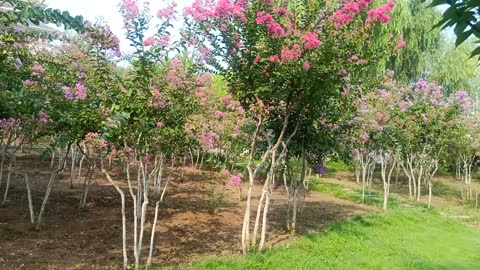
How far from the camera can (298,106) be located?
810cm

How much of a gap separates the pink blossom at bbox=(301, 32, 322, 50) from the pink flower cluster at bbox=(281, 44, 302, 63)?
13 cm

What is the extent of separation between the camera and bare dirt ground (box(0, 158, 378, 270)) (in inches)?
256

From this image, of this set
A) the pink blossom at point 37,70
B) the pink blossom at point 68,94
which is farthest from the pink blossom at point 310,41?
the pink blossom at point 37,70

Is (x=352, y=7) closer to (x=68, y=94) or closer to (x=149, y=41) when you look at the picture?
(x=149, y=41)

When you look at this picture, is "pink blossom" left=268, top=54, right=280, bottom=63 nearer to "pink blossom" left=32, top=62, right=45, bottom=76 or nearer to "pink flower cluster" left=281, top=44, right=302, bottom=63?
"pink flower cluster" left=281, top=44, right=302, bottom=63

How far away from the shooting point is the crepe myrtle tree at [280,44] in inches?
263

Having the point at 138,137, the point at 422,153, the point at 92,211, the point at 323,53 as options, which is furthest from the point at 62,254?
the point at 422,153

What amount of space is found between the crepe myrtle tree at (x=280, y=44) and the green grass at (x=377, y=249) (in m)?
0.82

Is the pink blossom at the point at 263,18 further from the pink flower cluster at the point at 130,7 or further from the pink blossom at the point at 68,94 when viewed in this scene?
the pink blossom at the point at 68,94

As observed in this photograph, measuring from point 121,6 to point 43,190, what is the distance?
7429 mm

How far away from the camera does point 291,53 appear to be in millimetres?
6520

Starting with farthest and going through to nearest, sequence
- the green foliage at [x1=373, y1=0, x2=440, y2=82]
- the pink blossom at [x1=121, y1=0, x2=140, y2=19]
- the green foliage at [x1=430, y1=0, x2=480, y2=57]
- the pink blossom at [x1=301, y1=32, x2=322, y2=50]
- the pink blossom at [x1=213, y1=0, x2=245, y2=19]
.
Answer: the green foliage at [x1=373, y1=0, x2=440, y2=82]
the pink blossom at [x1=213, y1=0, x2=245, y2=19]
the pink blossom at [x1=301, y1=32, x2=322, y2=50]
the pink blossom at [x1=121, y1=0, x2=140, y2=19]
the green foliage at [x1=430, y1=0, x2=480, y2=57]

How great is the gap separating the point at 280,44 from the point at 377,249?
14.1ft

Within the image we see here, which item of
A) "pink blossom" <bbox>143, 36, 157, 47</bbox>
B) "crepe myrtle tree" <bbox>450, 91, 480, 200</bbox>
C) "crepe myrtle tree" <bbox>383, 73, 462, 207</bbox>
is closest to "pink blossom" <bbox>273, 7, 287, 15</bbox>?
"pink blossom" <bbox>143, 36, 157, 47</bbox>
